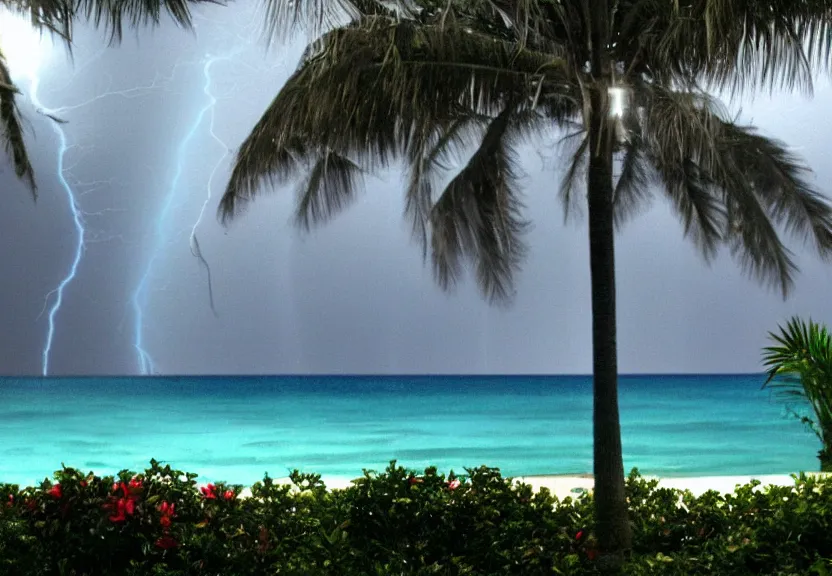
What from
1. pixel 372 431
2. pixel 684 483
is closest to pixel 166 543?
pixel 684 483

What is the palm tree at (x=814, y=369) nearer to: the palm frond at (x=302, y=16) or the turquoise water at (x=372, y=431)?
the palm frond at (x=302, y=16)

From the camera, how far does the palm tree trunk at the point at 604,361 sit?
5637 millimetres

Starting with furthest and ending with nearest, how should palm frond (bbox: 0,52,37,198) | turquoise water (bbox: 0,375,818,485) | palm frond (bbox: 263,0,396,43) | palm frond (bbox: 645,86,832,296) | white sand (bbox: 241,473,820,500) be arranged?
turquoise water (bbox: 0,375,818,485), white sand (bbox: 241,473,820,500), palm frond (bbox: 0,52,37,198), palm frond (bbox: 645,86,832,296), palm frond (bbox: 263,0,396,43)

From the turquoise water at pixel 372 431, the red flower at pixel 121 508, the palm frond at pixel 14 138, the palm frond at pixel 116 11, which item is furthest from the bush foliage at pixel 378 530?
the turquoise water at pixel 372 431

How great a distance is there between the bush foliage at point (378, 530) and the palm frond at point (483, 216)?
74.6 inches

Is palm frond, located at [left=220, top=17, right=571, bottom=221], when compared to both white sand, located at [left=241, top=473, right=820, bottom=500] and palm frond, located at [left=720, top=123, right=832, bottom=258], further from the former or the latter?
white sand, located at [left=241, top=473, right=820, bottom=500]

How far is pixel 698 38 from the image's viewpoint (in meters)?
5.29

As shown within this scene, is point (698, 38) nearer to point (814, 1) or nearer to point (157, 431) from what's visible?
point (814, 1)

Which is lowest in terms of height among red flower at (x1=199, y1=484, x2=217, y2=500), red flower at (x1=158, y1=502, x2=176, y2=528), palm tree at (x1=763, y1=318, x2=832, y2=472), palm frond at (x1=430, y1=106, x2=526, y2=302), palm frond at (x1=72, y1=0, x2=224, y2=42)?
red flower at (x1=158, y1=502, x2=176, y2=528)

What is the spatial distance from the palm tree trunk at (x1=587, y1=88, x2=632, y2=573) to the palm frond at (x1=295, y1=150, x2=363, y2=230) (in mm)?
2011

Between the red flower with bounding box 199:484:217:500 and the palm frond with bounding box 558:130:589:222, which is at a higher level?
the palm frond with bounding box 558:130:589:222

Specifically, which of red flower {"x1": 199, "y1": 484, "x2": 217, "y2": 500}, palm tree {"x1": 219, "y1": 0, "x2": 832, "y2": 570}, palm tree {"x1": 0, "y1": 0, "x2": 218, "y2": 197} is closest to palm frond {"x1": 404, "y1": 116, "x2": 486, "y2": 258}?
palm tree {"x1": 219, "y1": 0, "x2": 832, "y2": 570}

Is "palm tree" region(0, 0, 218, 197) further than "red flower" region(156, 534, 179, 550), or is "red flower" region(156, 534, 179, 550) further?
"palm tree" region(0, 0, 218, 197)

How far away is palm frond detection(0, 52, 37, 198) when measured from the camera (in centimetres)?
838
